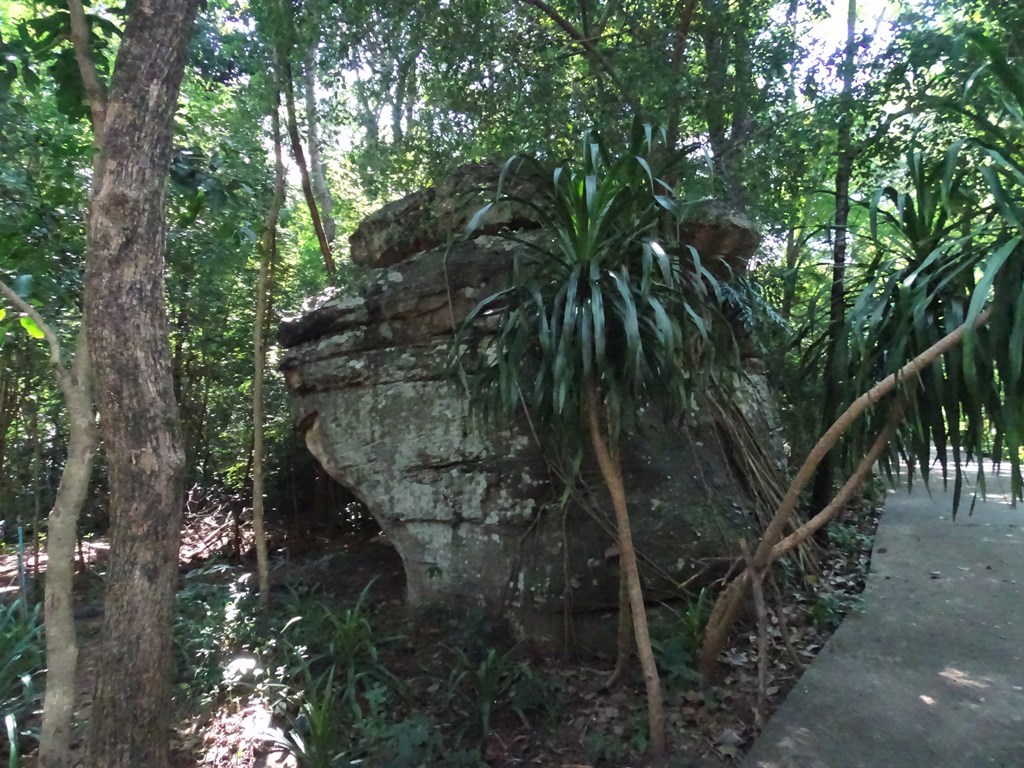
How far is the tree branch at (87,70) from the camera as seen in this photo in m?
3.07

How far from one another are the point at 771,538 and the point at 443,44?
397 cm

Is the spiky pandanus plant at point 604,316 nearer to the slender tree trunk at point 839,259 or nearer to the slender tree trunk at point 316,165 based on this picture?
the slender tree trunk at point 839,259

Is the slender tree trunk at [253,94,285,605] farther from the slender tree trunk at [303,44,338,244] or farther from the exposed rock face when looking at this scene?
the slender tree trunk at [303,44,338,244]

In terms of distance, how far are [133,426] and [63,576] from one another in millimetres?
972

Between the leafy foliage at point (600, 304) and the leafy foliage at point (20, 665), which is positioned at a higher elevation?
the leafy foliage at point (600, 304)

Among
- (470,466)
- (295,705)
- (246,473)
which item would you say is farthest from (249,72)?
(295,705)

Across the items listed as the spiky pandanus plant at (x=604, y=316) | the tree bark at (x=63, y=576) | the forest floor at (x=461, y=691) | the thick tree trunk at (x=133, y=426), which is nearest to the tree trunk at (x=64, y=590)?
the tree bark at (x=63, y=576)

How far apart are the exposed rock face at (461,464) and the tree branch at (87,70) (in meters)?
1.73

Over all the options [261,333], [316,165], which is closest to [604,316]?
[261,333]

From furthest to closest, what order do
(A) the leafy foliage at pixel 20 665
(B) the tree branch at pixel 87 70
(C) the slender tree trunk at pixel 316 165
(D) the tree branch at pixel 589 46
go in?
(C) the slender tree trunk at pixel 316 165 < (D) the tree branch at pixel 589 46 < (A) the leafy foliage at pixel 20 665 < (B) the tree branch at pixel 87 70

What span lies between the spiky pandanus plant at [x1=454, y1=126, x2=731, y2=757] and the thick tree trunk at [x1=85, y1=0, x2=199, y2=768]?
126 centimetres

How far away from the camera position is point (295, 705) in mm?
3736

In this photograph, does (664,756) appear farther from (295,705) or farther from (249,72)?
(249,72)

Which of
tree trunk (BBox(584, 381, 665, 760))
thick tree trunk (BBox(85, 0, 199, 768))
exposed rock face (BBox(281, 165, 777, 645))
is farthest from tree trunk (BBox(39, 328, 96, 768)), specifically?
tree trunk (BBox(584, 381, 665, 760))
